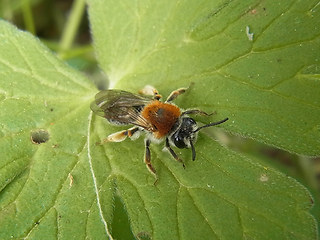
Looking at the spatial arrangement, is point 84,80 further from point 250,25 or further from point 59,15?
point 59,15

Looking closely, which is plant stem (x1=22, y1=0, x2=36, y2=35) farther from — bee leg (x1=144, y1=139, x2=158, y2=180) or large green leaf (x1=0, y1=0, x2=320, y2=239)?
bee leg (x1=144, y1=139, x2=158, y2=180)

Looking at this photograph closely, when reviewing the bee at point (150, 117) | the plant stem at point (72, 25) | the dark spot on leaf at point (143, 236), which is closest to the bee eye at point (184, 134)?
the bee at point (150, 117)

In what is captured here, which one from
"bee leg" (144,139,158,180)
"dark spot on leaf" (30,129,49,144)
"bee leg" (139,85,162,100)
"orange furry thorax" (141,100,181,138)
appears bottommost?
"bee leg" (144,139,158,180)

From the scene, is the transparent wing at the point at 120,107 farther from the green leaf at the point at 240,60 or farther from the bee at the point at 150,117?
the green leaf at the point at 240,60

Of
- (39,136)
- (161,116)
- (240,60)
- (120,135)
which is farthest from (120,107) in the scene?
(240,60)

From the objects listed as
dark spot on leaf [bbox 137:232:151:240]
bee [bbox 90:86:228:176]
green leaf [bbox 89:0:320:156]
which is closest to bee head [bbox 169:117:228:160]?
bee [bbox 90:86:228:176]

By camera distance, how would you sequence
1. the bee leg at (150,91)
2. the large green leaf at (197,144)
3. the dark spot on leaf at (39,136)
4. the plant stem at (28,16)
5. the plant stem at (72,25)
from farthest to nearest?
the plant stem at (72,25)
the plant stem at (28,16)
the bee leg at (150,91)
the dark spot on leaf at (39,136)
the large green leaf at (197,144)
